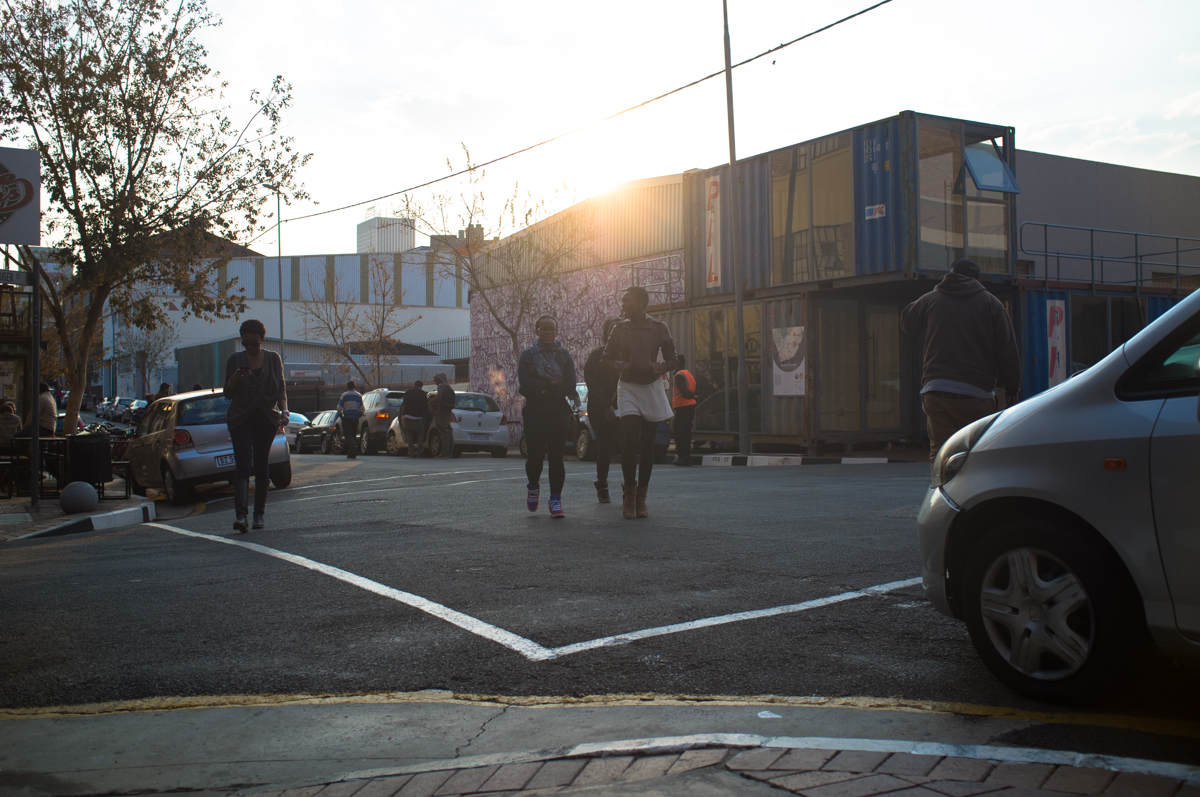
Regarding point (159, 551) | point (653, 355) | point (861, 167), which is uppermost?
point (861, 167)

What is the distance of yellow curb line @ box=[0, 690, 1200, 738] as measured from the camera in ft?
10.0

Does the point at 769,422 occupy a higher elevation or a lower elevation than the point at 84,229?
lower

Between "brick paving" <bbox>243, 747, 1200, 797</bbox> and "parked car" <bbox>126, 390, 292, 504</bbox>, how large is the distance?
1068cm

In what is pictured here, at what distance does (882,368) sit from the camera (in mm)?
18500

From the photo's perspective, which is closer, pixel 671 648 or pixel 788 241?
pixel 671 648

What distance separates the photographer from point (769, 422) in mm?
18359

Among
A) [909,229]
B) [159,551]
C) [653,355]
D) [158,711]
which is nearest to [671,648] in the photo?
[158,711]

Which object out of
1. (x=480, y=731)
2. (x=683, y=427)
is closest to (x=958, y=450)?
(x=480, y=731)

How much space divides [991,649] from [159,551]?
6.19 m

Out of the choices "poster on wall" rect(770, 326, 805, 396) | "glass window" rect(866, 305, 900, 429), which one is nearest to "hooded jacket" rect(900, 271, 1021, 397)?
"poster on wall" rect(770, 326, 805, 396)

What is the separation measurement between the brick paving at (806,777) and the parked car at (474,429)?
1862 centimetres

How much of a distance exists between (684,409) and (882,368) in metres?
4.93

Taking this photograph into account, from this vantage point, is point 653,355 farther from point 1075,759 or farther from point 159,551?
point 1075,759

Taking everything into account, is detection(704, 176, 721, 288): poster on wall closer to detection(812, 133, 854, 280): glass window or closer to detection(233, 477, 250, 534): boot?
detection(812, 133, 854, 280): glass window
